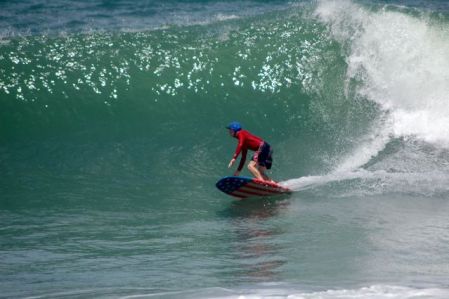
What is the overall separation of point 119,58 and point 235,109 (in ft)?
10.1

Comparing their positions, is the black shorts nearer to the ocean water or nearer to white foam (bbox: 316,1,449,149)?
the ocean water

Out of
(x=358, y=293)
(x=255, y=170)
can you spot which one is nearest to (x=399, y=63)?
(x=255, y=170)

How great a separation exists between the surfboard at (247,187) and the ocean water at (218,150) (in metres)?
0.18

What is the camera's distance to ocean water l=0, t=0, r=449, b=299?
8008 mm

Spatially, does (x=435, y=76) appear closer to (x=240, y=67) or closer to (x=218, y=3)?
(x=240, y=67)

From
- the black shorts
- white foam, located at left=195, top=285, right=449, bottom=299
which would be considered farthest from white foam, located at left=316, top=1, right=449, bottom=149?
white foam, located at left=195, top=285, right=449, bottom=299

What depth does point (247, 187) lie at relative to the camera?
1183 cm

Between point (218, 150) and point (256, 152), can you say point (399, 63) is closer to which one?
point (218, 150)

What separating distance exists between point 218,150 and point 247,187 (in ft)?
9.20

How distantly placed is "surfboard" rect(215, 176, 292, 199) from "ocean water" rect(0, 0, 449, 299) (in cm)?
18

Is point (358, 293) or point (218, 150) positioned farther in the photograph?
point (218, 150)

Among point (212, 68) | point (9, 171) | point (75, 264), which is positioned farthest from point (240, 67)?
point (75, 264)

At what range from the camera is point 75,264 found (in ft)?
27.6

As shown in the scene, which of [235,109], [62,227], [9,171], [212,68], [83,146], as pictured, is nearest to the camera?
[62,227]
